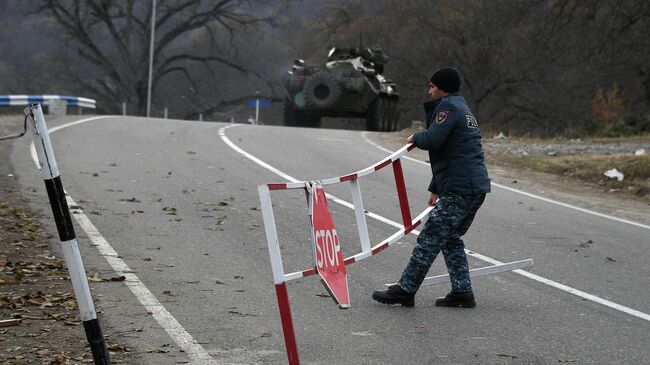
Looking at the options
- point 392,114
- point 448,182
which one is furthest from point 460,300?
point 392,114

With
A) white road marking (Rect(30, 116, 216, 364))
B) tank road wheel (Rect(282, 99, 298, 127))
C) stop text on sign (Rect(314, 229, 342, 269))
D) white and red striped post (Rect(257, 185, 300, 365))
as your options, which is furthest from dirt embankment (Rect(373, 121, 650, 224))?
tank road wheel (Rect(282, 99, 298, 127))

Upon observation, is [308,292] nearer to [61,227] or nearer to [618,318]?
[618,318]

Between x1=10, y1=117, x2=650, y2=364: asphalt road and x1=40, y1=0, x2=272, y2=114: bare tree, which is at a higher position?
x1=40, y1=0, x2=272, y2=114: bare tree

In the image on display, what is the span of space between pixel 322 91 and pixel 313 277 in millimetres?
23206

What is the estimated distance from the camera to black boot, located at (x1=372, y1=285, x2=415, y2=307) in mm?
7574

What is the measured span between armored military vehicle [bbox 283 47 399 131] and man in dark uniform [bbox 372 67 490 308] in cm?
2364

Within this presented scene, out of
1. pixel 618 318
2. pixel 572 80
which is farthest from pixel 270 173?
pixel 572 80

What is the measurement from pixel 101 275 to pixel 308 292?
1.62 m

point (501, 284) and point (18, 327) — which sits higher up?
point (18, 327)

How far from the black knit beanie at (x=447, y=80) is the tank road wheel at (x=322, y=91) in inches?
930

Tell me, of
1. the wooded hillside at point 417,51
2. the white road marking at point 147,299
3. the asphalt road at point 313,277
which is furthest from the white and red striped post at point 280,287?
the wooded hillside at point 417,51

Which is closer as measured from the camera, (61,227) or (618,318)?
(61,227)

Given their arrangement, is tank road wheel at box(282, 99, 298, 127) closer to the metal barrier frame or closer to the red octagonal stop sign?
the metal barrier frame

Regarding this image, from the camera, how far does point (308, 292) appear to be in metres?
7.92
